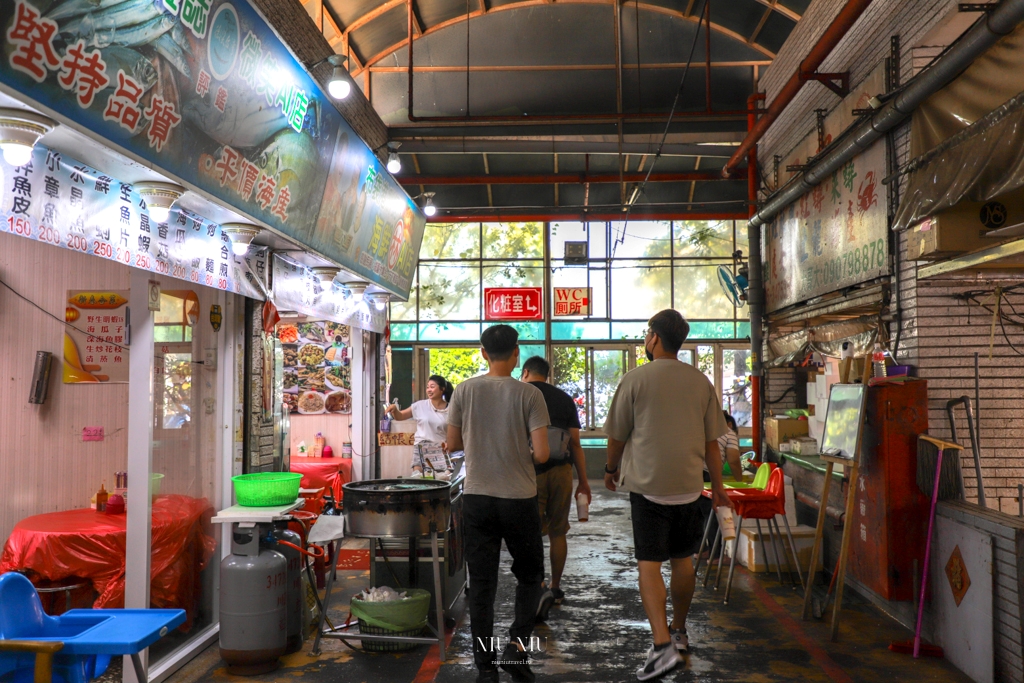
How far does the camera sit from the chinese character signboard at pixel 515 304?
15.9 metres

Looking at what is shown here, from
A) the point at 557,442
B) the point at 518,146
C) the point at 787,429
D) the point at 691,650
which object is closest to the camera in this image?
the point at 691,650

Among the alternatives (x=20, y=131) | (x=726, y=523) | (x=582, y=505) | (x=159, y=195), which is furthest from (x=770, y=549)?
(x=20, y=131)

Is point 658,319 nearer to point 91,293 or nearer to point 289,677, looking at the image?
point 289,677

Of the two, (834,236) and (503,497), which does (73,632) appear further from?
(834,236)

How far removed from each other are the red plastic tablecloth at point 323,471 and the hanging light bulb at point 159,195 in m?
5.86

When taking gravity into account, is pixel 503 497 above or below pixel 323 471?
above

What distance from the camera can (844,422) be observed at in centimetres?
568

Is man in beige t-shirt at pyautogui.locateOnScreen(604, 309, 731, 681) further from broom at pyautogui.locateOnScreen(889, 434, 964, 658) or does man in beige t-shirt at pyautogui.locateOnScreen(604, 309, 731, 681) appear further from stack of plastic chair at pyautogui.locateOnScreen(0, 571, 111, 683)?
stack of plastic chair at pyautogui.locateOnScreen(0, 571, 111, 683)

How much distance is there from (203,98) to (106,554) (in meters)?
3.30

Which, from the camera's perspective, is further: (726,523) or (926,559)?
(726,523)

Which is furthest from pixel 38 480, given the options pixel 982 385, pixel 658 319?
pixel 982 385

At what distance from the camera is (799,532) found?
7.30m

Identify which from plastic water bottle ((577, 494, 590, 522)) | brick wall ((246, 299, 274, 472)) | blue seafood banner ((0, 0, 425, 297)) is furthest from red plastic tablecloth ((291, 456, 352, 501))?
plastic water bottle ((577, 494, 590, 522))

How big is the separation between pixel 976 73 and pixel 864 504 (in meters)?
3.22
